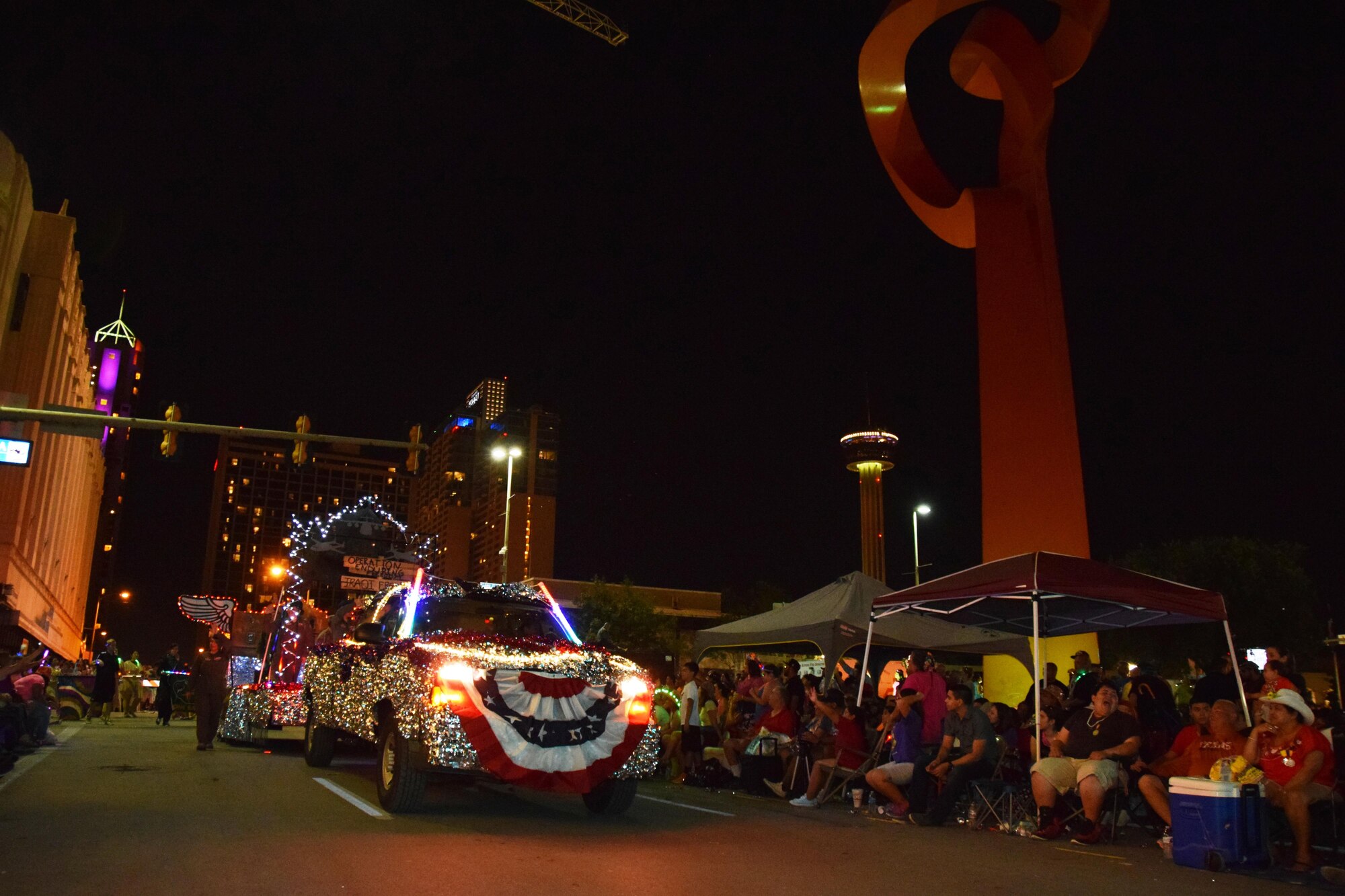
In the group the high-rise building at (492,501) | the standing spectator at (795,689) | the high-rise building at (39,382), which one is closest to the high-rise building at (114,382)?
the high-rise building at (39,382)

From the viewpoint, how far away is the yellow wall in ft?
68.0

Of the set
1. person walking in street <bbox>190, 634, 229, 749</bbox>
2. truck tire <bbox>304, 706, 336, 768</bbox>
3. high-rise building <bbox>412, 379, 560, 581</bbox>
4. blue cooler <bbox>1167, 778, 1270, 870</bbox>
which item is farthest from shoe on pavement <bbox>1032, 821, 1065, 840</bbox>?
high-rise building <bbox>412, 379, 560, 581</bbox>

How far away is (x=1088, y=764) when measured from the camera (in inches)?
348

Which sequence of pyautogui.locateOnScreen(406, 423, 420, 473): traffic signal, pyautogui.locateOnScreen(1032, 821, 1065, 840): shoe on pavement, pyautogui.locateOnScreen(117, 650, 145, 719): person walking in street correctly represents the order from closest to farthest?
pyautogui.locateOnScreen(1032, 821, 1065, 840): shoe on pavement, pyautogui.locateOnScreen(406, 423, 420, 473): traffic signal, pyautogui.locateOnScreen(117, 650, 145, 719): person walking in street

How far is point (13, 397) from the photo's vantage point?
19.2 metres

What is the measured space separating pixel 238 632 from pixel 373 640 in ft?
38.5

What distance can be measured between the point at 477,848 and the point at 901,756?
5446mm

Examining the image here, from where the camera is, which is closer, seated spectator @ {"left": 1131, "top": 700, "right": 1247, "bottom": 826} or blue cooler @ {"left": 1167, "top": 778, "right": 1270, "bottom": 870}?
blue cooler @ {"left": 1167, "top": 778, "right": 1270, "bottom": 870}

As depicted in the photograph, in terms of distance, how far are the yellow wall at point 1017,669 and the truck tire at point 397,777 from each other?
1484cm

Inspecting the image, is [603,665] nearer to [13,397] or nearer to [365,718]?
[365,718]

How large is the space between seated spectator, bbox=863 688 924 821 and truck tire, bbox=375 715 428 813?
4795 mm

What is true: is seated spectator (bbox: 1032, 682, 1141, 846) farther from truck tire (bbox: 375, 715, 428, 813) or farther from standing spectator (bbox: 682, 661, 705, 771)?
standing spectator (bbox: 682, 661, 705, 771)

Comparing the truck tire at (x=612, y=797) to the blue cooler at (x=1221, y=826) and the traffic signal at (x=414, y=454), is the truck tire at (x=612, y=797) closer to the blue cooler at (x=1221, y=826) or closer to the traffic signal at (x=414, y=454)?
the blue cooler at (x=1221, y=826)

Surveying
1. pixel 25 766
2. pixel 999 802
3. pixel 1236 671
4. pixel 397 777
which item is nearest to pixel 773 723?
pixel 999 802
